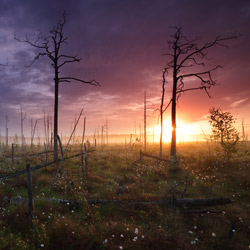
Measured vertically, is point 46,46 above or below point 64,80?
above

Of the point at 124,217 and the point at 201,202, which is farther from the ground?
the point at 201,202

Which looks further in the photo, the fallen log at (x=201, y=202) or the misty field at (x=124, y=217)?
the fallen log at (x=201, y=202)

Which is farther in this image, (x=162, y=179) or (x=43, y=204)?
(x=162, y=179)

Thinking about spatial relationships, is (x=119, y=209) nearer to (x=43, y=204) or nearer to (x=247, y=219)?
(x=43, y=204)

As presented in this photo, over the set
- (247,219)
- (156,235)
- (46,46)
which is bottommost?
(247,219)

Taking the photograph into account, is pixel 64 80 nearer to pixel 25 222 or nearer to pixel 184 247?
pixel 25 222

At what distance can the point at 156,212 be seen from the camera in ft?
23.0

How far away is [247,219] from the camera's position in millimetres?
6953

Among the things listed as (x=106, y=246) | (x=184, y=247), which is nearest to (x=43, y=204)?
(x=106, y=246)

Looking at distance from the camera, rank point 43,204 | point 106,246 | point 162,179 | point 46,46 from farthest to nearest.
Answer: point 46,46 < point 162,179 < point 43,204 < point 106,246

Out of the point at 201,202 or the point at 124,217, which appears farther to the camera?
the point at 201,202

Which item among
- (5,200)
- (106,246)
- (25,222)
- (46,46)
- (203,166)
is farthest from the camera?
(46,46)

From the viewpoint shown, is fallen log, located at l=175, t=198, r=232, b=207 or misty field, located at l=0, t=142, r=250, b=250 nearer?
misty field, located at l=0, t=142, r=250, b=250

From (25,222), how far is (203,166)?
1318cm
